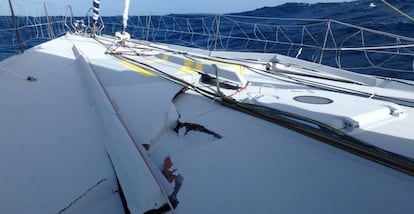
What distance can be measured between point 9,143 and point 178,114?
822 millimetres

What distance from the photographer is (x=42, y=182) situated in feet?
3.75

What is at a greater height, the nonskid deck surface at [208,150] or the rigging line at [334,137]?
the rigging line at [334,137]

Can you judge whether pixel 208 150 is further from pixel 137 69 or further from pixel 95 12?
pixel 95 12

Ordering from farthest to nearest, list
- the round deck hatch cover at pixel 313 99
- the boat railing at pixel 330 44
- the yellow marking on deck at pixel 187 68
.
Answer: the boat railing at pixel 330 44, the yellow marking on deck at pixel 187 68, the round deck hatch cover at pixel 313 99

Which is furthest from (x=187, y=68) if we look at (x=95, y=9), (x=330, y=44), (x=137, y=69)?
(x=330, y=44)

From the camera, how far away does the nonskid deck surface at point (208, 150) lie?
957mm

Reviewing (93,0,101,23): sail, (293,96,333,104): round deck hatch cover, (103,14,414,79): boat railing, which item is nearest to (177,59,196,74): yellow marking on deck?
(103,14,414,79): boat railing

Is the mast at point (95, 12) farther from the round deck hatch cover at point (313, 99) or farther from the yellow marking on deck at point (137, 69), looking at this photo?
the round deck hatch cover at point (313, 99)

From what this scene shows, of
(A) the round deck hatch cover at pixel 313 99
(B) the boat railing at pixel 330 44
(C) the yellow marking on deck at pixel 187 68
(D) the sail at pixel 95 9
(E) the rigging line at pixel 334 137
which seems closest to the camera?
(E) the rigging line at pixel 334 137

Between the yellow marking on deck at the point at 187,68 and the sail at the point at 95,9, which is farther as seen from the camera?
the sail at the point at 95,9

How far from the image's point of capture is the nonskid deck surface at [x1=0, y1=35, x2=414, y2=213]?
3.14ft

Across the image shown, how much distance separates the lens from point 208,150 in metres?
1.32

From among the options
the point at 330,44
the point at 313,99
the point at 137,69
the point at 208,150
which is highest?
the point at 313,99

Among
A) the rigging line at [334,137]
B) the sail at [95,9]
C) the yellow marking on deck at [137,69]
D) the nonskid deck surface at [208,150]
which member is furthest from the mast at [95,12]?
the rigging line at [334,137]
